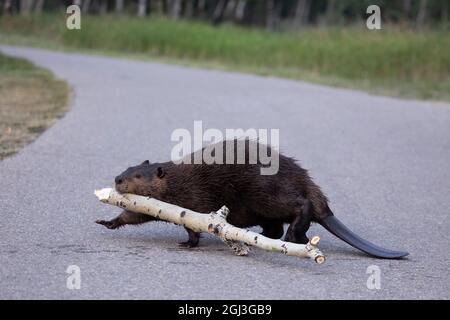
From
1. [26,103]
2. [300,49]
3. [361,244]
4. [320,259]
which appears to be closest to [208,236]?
[361,244]

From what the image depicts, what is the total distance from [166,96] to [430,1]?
38244 millimetres

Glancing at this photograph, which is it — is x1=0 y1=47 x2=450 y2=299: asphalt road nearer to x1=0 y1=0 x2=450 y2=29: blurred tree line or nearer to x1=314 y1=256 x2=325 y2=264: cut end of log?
x1=314 y1=256 x2=325 y2=264: cut end of log

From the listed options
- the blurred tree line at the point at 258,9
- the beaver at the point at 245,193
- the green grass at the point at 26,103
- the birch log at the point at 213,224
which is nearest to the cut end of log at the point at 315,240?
the birch log at the point at 213,224

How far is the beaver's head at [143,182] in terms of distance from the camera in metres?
6.31

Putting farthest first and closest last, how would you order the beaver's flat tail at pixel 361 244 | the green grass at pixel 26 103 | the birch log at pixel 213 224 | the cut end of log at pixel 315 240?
the green grass at pixel 26 103, the beaver's flat tail at pixel 361 244, the birch log at pixel 213 224, the cut end of log at pixel 315 240

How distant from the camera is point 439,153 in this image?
37.8 feet

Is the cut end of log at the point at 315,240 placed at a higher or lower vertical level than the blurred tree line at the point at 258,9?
lower

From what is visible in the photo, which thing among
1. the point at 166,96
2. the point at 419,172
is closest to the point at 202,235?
the point at 419,172

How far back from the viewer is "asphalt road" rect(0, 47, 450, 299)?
5.29 m

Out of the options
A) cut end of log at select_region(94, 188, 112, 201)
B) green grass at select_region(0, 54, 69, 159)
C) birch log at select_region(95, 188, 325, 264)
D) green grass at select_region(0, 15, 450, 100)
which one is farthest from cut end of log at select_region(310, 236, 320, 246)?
green grass at select_region(0, 15, 450, 100)

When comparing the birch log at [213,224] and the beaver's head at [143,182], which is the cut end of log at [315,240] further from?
the beaver's head at [143,182]

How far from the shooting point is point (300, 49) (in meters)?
24.1

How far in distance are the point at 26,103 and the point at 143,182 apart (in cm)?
813

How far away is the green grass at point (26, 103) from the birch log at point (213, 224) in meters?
3.63
